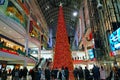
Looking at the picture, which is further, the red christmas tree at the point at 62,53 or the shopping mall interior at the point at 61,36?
the shopping mall interior at the point at 61,36

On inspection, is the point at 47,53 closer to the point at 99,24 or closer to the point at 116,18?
the point at 99,24

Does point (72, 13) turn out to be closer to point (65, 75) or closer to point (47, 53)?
point (47, 53)

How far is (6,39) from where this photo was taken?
2177 centimetres

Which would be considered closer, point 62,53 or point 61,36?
point 62,53

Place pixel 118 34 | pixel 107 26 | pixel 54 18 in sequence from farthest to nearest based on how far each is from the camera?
pixel 54 18
pixel 107 26
pixel 118 34

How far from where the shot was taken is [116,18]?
18.8 metres

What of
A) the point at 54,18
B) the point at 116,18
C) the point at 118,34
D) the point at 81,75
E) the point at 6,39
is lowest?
the point at 81,75

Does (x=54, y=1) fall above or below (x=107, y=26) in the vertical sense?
above

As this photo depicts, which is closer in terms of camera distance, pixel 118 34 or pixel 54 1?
pixel 118 34

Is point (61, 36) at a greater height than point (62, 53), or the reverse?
point (61, 36)

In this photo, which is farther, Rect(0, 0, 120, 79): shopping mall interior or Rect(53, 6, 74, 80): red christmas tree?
Rect(0, 0, 120, 79): shopping mall interior

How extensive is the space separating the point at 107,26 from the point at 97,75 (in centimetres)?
1235

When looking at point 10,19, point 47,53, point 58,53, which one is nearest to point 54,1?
point 47,53

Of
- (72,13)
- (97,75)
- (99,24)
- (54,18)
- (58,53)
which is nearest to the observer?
(97,75)
